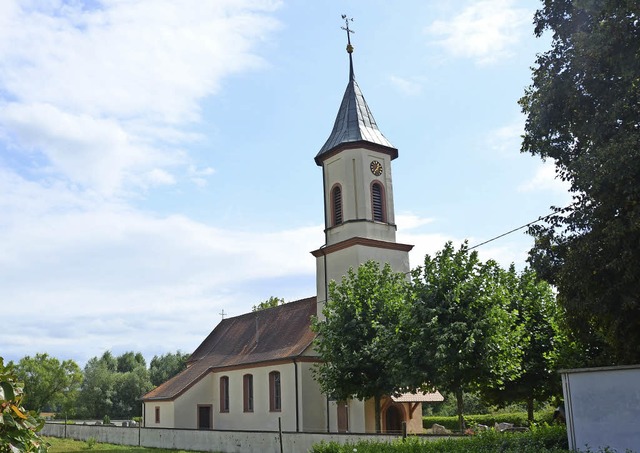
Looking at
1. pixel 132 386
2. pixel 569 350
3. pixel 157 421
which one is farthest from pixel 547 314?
pixel 132 386

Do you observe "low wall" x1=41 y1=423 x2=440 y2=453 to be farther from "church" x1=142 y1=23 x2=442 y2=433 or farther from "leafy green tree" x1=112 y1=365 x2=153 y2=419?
"leafy green tree" x1=112 y1=365 x2=153 y2=419

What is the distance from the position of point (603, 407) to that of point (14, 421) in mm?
11292

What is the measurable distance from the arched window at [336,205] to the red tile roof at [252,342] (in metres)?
5.88

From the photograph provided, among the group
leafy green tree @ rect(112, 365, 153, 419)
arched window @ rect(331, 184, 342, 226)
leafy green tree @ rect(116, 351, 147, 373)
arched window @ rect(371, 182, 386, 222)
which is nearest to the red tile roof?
arched window @ rect(331, 184, 342, 226)

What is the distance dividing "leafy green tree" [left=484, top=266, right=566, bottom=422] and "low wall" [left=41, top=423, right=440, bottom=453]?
7173 mm

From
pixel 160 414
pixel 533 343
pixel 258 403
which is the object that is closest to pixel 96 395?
pixel 160 414

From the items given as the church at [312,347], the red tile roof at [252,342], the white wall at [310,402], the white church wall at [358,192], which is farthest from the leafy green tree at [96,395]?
the white church wall at [358,192]

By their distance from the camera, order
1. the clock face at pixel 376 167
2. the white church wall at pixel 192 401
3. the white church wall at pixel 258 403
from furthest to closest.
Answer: the white church wall at pixel 192 401
the clock face at pixel 376 167
the white church wall at pixel 258 403

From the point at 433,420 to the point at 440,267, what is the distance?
1108 inches

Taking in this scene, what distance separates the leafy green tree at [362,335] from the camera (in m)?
26.1

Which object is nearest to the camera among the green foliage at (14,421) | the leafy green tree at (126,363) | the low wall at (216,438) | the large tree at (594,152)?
the green foliage at (14,421)

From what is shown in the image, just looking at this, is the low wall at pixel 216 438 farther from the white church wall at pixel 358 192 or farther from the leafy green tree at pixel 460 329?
the white church wall at pixel 358 192

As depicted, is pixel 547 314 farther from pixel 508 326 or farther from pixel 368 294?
pixel 368 294

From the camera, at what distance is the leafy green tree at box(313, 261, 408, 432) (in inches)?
1029
